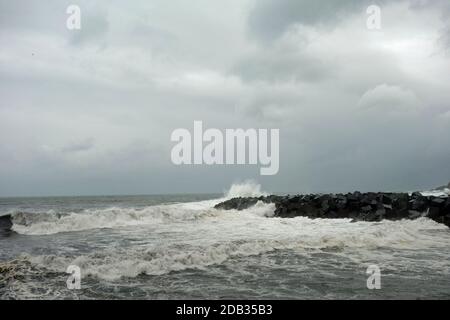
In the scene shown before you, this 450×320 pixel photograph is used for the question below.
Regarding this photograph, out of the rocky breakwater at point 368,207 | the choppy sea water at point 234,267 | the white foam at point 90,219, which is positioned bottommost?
the white foam at point 90,219

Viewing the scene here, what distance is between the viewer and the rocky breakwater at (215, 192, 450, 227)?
60.1 feet

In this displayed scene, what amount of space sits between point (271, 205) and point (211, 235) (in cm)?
1323

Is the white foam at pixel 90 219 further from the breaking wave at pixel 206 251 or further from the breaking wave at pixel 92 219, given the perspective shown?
the breaking wave at pixel 206 251

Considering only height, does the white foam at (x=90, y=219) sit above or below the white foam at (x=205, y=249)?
below

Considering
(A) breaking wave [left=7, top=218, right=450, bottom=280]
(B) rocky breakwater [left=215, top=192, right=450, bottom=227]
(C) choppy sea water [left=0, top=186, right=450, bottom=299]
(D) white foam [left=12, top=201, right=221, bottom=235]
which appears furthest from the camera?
(D) white foam [left=12, top=201, right=221, bottom=235]

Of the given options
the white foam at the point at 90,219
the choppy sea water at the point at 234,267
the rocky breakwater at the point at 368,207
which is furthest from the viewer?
the white foam at the point at 90,219

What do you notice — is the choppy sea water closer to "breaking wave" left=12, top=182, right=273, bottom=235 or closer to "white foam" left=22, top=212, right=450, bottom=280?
"white foam" left=22, top=212, right=450, bottom=280

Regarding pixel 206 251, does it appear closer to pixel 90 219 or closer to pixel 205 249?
pixel 205 249

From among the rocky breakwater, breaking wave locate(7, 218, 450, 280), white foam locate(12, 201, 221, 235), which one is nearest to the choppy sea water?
breaking wave locate(7, 218, 450, 280)

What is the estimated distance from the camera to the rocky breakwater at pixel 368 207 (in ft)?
60.1

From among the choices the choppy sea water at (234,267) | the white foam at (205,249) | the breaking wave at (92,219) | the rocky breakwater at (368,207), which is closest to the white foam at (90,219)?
the breaking wave at (92,219)

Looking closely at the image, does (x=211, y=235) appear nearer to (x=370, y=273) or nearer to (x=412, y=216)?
(x=370, y=273)

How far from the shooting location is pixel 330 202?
22.7 meters

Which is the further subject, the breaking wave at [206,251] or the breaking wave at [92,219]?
the breaking wave at [92,219]
